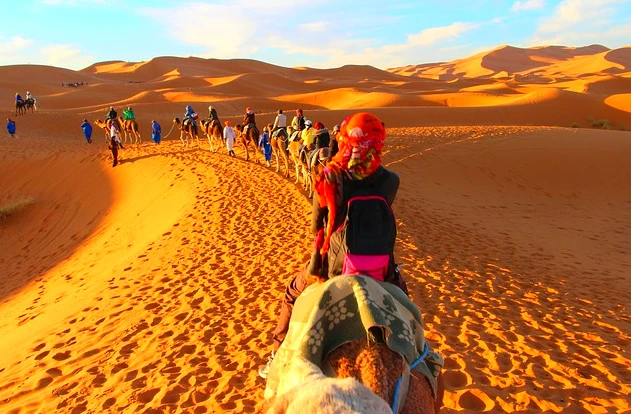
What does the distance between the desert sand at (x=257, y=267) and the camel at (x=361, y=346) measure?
2.63m

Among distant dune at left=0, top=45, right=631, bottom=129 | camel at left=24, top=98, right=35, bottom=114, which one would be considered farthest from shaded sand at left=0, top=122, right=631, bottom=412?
distant dune at left=0, top=45, right=631, bottom=129

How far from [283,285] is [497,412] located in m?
3.80

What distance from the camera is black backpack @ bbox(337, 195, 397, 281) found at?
2.76 m

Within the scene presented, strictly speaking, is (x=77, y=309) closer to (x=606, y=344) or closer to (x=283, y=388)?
(x=283, y=388)

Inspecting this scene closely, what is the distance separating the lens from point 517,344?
227 inches

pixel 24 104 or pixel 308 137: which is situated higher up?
pixel 308 137

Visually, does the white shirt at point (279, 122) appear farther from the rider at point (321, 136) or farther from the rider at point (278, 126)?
the rider at point (321, 136)

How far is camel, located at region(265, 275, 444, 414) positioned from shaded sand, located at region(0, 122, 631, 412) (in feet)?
8.69

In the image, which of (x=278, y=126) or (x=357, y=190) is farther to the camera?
(x=278, y=126)

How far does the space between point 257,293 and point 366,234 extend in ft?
15.7

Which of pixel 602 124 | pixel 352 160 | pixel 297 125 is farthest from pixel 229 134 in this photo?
pixel 602 124

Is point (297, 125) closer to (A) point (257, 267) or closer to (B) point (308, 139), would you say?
(B) point (308, 139)

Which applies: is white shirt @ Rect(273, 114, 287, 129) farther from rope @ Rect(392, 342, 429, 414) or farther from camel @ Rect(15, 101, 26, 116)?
camel @ Rect(15, 101, 26, 116)

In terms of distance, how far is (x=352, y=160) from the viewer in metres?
2.88
